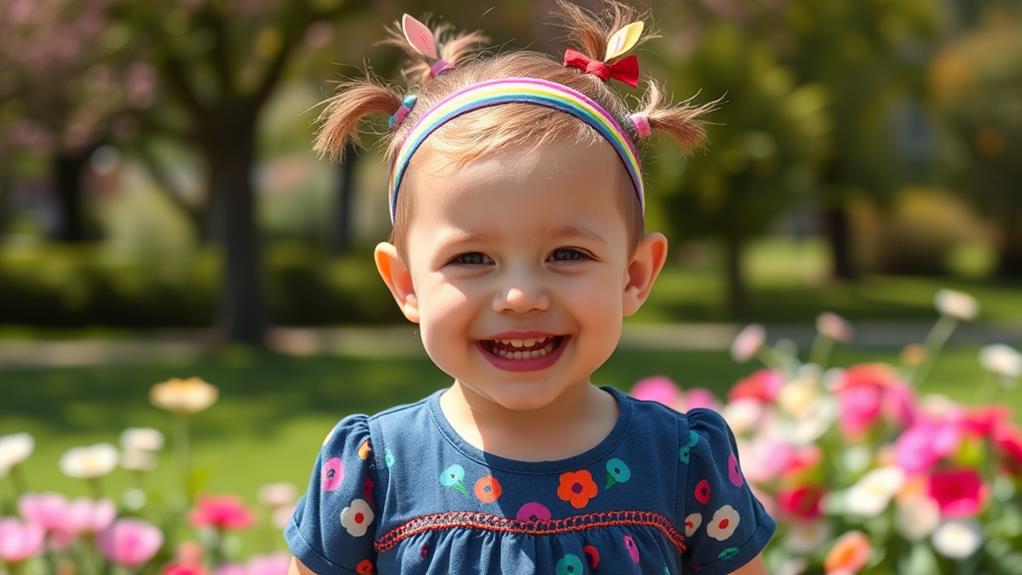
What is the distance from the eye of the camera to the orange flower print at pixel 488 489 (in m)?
1.89

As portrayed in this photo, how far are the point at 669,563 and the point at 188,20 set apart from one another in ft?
36.3

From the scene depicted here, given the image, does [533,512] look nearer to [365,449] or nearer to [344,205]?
[365,449]

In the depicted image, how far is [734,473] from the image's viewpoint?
6.79 feet

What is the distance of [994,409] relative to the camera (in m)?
3.46

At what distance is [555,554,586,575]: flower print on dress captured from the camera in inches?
72.5

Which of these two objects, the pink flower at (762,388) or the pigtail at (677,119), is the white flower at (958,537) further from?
the pigtail at (677,119)

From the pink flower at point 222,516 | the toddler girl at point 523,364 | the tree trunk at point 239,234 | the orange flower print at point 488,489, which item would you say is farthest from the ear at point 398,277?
the tree trunk at point 239,234

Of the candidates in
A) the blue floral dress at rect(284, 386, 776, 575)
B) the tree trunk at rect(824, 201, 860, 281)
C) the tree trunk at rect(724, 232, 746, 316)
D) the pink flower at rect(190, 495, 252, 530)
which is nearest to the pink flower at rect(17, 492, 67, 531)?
the pink flower at rect(190, 495, 252, 530)

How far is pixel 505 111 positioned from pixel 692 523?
2.32ft

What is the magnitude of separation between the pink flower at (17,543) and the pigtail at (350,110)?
1341 mm

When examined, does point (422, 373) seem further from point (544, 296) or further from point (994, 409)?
point (544, 296)

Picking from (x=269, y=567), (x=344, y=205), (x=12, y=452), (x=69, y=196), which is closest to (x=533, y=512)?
(x=269, y=567)

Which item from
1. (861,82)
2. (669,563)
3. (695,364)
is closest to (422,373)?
(695,364)

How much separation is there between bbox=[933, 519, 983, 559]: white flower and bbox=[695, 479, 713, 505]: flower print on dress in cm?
125
